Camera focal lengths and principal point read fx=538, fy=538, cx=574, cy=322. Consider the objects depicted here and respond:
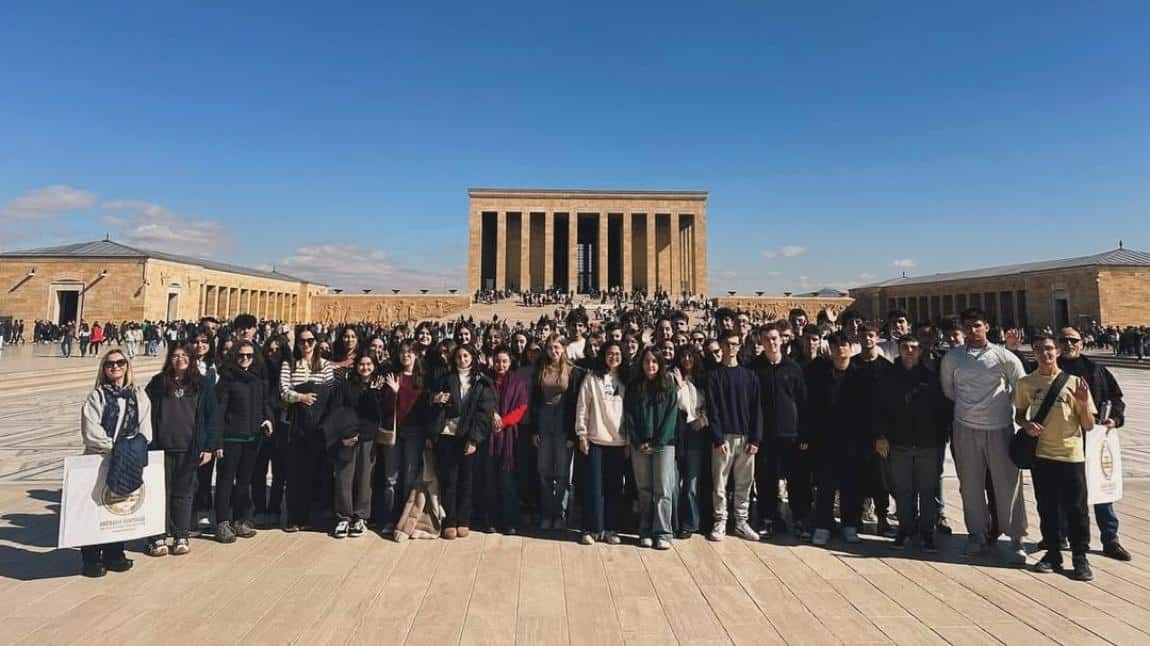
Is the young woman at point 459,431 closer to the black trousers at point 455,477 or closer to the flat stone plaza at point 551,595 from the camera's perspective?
the black trousers at point 455,477

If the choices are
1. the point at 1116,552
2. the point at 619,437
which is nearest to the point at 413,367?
the point at 619,437

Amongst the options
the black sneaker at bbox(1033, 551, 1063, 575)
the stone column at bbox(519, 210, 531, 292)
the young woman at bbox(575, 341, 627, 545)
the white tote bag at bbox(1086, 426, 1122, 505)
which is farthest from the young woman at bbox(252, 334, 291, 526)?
the stone column at bbox(519, 210, 531, 292)

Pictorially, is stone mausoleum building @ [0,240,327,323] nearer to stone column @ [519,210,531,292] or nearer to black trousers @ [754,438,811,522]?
stone column @ [519,210,531,292]

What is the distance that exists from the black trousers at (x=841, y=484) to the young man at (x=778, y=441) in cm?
16

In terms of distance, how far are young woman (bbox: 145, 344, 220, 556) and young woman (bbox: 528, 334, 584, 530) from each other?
2569mm

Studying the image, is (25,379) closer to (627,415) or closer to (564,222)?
(627,415)

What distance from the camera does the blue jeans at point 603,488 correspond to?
14.6 ft

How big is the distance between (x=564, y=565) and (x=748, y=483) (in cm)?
172

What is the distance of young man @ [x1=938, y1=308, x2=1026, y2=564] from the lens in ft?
13.5

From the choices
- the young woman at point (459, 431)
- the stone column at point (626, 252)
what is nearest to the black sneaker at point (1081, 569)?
the young woman at point (459, 431)

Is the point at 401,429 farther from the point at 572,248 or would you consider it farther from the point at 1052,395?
the point at 572,248

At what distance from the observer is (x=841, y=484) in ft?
15.0

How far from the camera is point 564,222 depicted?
46.5 metres

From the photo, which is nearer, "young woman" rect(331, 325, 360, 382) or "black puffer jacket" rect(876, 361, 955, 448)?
"black puffer jacket" rect(876, 361, 955, 448)
